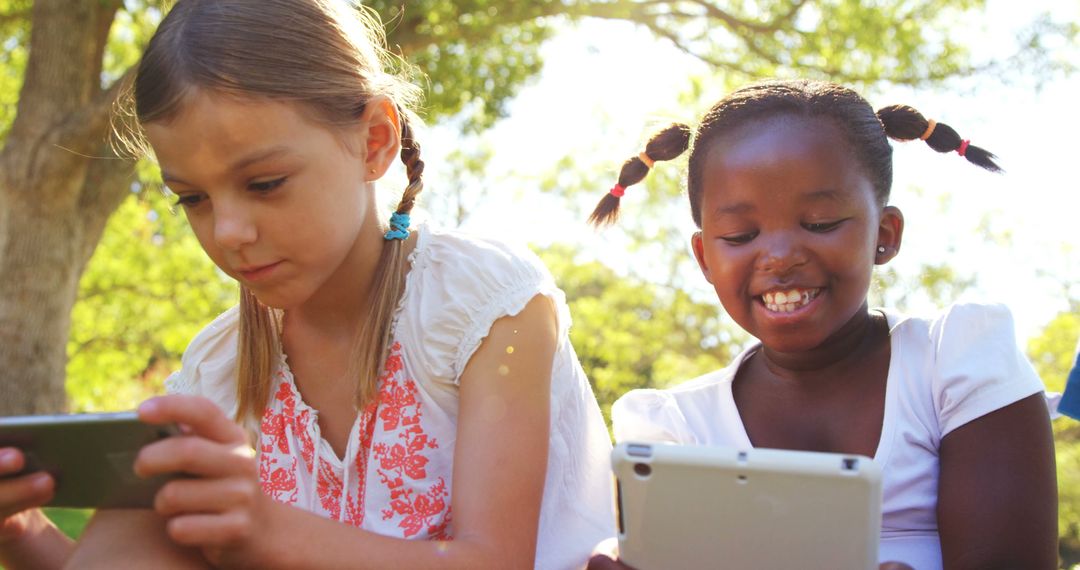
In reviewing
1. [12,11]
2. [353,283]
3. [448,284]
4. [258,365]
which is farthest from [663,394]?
[12,11]

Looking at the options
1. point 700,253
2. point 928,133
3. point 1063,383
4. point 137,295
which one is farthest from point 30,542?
point 137,295

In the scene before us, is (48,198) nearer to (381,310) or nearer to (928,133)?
(381,310)

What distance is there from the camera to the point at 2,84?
533 inches

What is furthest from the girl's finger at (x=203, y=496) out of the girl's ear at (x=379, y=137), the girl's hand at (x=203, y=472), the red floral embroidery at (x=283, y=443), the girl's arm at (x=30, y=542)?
the girl's ear at (x=379, y=137)

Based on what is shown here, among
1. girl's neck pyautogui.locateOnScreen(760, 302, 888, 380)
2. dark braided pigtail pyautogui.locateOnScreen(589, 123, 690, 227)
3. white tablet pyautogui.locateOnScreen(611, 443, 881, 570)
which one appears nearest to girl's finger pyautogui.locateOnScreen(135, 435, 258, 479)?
white tablet pyautogui.locateOnScreen(611, 443, 881, 570)

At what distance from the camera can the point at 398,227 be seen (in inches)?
94.3

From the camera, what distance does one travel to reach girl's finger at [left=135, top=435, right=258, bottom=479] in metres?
1.44

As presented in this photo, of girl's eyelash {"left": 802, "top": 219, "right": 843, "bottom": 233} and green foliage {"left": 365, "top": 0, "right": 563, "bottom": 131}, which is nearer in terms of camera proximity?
girl's eyelash {"left": 802, "top": 219, "right": 843, "bottom": 233}

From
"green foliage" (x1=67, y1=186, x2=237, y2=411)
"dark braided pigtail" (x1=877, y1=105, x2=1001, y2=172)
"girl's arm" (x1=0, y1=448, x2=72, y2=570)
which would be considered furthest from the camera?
"green foliage" (x1=67, y1=186, x2=237, y2=411)

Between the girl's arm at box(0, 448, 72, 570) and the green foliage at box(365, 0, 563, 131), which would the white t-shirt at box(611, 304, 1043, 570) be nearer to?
the girl's arm at box(0, 448, 72, 570)

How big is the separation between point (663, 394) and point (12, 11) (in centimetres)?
1124

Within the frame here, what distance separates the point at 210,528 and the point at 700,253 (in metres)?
1.36

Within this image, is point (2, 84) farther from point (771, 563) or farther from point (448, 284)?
point (771, 563)

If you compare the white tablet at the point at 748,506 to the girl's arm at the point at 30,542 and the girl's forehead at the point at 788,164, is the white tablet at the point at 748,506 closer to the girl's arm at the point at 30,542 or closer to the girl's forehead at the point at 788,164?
the girl's forehead at the point at 788,164
